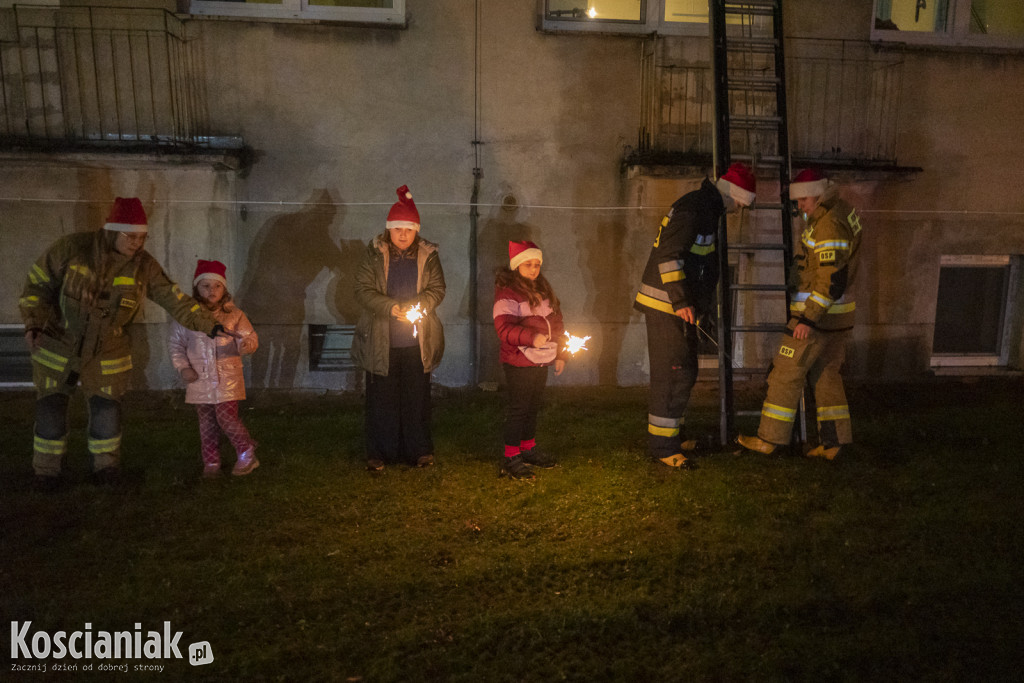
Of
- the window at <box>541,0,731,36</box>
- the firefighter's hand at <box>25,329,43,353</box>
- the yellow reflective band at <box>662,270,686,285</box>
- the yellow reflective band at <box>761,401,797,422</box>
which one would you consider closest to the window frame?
the window at <box>541,0,731,36</box>

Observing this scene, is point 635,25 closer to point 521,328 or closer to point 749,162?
point 749,162

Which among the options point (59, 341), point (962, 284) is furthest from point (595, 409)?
point (962, 284)

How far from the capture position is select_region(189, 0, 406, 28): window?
22.1 feet

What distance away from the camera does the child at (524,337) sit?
474cm

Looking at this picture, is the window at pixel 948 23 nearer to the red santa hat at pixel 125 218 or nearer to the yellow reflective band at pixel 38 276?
the red santa hat at pixel 125 218

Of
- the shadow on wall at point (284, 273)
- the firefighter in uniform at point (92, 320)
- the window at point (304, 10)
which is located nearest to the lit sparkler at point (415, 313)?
the firefighter in uniform at point (92, 320)

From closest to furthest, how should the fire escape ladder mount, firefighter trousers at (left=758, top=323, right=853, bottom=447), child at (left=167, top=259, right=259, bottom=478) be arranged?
child at (left=167, top=259, right=259, bottom=478) → firefighter trousers at (left=758, top=323, right=853, bottom=447) → the fire escape ladder mount

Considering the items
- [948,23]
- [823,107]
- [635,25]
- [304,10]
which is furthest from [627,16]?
[948,23]

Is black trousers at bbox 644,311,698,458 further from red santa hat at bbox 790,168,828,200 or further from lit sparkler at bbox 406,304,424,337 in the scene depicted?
lit sparkler at bbox 406,304,424,337

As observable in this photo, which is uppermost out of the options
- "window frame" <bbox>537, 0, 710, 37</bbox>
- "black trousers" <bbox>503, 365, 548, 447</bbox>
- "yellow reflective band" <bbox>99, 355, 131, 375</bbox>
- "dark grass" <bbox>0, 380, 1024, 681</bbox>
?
"window frame" <bbox>537, 0, 710, 37</bbox>

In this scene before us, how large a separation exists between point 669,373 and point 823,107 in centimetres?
411

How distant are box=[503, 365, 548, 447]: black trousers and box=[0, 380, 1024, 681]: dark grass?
1.11 feet

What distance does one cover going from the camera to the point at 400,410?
16.8 ft

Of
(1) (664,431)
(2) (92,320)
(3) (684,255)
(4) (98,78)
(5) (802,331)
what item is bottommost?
(1) (664,431)
